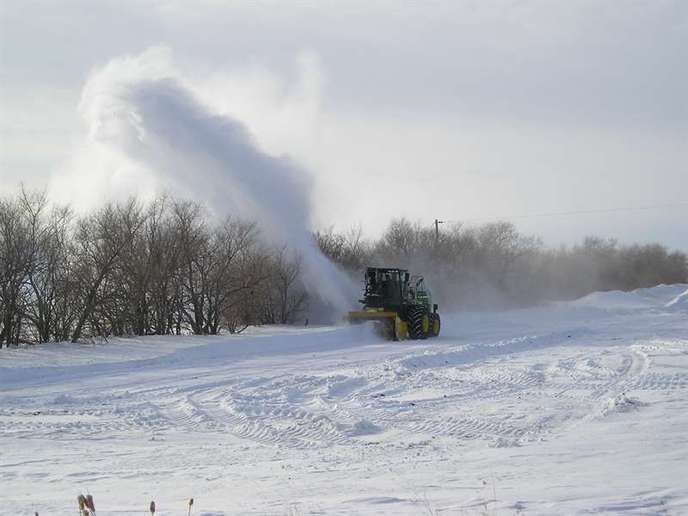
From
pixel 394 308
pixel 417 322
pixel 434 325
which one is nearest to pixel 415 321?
pixel 417 322

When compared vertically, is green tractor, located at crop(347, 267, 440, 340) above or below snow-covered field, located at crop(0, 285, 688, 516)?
above

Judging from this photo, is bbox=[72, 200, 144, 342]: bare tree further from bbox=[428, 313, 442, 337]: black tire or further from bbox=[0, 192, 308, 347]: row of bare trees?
bbox=[428, 313, 442, 337]: black tire

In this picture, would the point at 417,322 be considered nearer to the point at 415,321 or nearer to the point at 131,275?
the point at 415,321

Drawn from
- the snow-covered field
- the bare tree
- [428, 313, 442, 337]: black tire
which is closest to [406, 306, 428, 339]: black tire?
[428, 313, 442, 337]: black tire

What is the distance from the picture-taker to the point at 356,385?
1529cm

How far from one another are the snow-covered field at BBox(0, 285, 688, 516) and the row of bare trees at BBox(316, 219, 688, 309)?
32911 mm

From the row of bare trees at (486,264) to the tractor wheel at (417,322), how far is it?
2192 cm

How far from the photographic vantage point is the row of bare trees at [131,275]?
2814cm

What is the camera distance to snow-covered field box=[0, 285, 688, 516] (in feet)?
21.5

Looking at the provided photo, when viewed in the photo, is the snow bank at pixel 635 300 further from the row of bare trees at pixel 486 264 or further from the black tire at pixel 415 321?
the black tire at pixel 415 321

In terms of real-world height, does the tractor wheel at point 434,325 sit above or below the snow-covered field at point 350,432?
above

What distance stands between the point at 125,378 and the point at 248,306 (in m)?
20.1

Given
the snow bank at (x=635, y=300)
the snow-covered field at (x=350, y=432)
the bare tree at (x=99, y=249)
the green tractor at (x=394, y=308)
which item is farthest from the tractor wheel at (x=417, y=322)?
the snow bank at (x=635, y=300)

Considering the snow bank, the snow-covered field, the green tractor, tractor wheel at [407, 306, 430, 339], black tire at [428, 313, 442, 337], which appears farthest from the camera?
the snow bank
